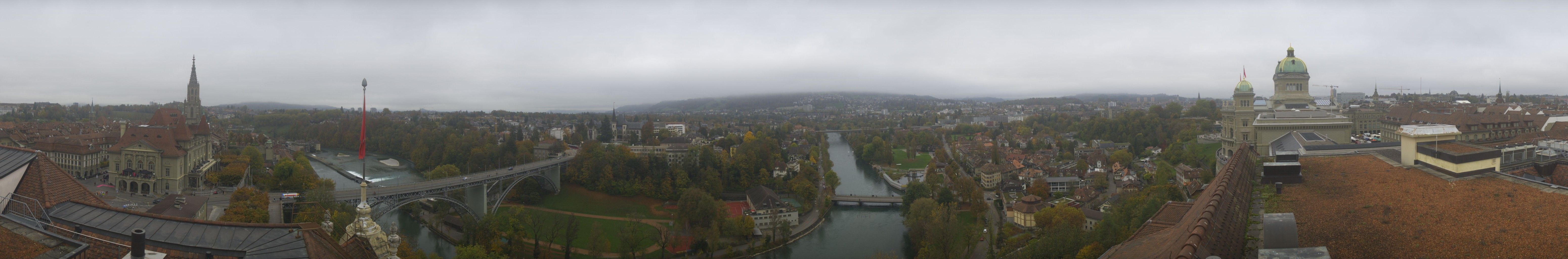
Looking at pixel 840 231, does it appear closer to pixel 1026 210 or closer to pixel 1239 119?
pixel 1026 210

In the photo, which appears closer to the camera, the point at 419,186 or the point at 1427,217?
the point at 1427,217

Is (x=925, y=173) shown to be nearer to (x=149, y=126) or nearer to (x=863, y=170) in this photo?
(x=863, y=170)

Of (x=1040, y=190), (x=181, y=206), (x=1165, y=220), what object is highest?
(x=1165, y=220)

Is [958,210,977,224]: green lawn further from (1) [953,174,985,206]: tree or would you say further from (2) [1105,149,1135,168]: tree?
(2) [1105,149,1135,168]: tree

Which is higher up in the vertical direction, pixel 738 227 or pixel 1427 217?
pixel 1427 217

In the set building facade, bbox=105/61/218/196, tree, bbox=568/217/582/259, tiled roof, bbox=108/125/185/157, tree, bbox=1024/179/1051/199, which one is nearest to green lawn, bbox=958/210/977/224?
tree, bbox=1024/179/1051/199

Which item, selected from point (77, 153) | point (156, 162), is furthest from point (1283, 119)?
point (77, 153)

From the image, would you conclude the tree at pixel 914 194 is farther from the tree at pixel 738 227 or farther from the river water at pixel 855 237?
the tree at pixel 738 227

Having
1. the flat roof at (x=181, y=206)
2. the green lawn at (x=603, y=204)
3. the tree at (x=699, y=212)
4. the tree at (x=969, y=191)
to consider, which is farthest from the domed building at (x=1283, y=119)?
the flat roof at (x=181, y=206)
